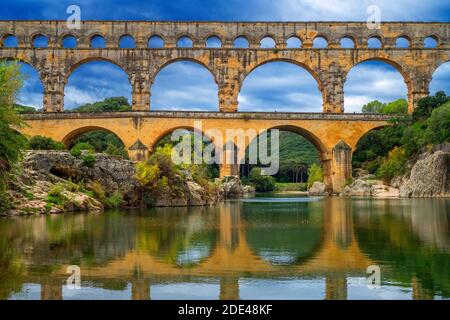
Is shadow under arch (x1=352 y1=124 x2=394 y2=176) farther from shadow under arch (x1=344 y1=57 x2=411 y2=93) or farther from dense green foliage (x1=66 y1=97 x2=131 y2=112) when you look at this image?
dense green foliage (x1=66 y1=97 x2=131 y2=112)

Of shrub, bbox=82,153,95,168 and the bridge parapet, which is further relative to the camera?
the bridge parapet

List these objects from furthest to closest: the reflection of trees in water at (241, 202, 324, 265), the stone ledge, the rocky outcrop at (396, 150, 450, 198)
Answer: the stone ledge, the rocky outcrop at (396, 150, 450, 198), the reflection of trees in water at (241, 202, 324, 265)

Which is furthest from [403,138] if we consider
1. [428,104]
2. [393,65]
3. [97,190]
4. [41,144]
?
[41,144]

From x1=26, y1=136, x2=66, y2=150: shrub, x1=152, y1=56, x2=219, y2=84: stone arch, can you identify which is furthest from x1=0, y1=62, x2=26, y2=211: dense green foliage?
x1=152, y1=56, x2=219, y2=84: stone arch

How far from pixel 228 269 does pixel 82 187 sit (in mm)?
14938

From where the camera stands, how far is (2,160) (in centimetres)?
1483

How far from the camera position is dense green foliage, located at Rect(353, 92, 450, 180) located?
1264 inches

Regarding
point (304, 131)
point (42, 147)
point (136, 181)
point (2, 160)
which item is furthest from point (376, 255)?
point (304, 131)

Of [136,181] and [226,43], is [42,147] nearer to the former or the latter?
[136,181]

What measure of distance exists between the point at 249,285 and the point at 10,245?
4.93 m

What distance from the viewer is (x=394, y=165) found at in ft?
121

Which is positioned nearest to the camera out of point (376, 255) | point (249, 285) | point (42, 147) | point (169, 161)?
point (249, 285)

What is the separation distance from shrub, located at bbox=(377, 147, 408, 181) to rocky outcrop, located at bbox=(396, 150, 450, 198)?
3702mm

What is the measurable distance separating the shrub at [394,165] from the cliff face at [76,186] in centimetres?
1809
